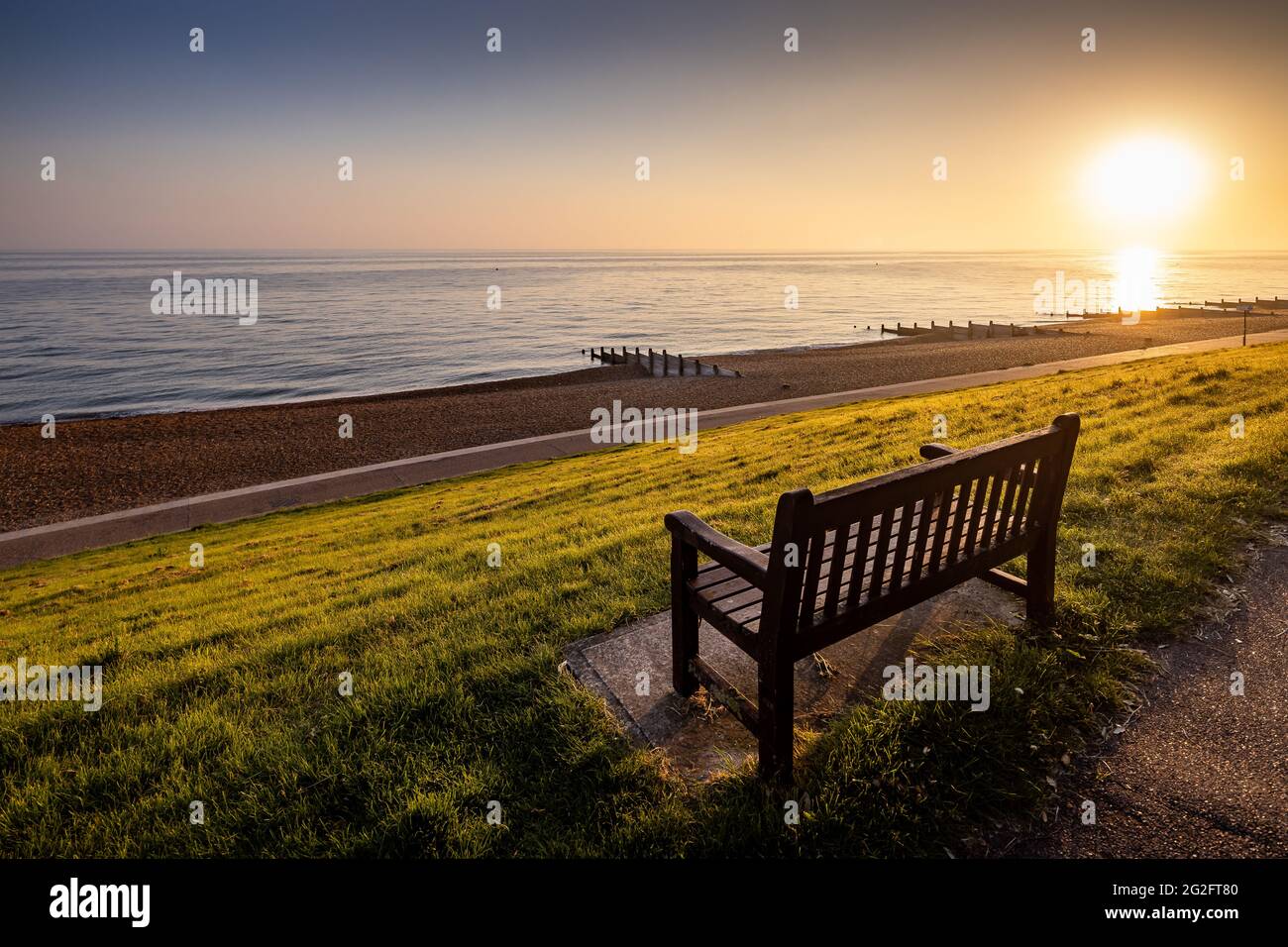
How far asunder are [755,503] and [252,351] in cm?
5557

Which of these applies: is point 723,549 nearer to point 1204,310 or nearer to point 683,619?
point 683,619

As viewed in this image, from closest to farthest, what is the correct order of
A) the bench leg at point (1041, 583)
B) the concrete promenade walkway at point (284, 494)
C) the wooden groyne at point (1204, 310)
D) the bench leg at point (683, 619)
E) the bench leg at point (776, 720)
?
the bench leg at point (776, 720), the bench leg at point (683, 619), the bench leg at point (1041, 583), the concrete promenade walkway at point (284, 494), the wooden groyne at point (1204, 310)

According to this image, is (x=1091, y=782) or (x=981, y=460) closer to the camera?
(x=1091, y=782)

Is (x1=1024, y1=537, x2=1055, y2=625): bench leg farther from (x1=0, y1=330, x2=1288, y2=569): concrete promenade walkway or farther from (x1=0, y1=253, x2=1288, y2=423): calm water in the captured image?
(x1=0, y1=253, x2=1288, y2=423): calm water

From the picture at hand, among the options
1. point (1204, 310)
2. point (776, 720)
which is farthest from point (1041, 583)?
point (1204, 310)

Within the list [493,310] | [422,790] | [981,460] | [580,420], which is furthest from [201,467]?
[493,310]

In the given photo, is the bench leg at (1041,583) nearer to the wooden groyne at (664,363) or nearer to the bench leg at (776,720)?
the bench leg at (776,720)

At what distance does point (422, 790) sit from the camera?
3.04 metres

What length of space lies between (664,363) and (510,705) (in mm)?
36986

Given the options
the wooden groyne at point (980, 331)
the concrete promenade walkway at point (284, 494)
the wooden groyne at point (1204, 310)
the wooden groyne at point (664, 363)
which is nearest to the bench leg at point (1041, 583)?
the concrete promenade walkway at point (284, 494)

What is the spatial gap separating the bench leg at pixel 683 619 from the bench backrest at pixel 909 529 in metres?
0.73

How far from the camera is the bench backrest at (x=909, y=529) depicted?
8.55 ft
